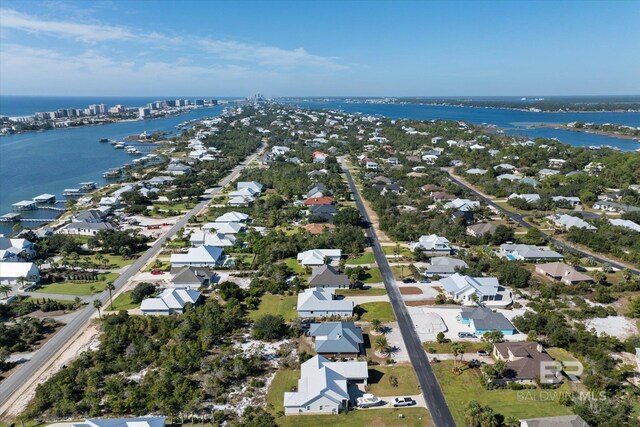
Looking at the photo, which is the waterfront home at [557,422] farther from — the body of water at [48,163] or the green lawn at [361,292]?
the body of water at [48,163]

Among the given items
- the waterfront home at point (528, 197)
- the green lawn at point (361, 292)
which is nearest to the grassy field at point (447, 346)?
the green lawn at point (361, 292)

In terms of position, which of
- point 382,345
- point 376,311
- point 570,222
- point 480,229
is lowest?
point 376,311

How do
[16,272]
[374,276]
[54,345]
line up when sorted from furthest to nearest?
[374,276]
[16,272]
[54,345]

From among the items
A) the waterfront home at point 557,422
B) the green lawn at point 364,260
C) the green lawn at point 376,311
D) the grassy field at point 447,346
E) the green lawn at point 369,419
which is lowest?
the green lawn at point 369,419

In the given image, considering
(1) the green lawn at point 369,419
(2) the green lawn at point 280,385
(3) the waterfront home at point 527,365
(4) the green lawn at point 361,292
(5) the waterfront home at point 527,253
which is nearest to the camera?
(1) the green lawn at point 369,419

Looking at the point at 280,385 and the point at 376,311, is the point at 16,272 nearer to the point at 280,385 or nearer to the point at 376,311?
the point at 280,385

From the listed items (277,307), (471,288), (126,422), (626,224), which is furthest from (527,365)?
(626,224)
